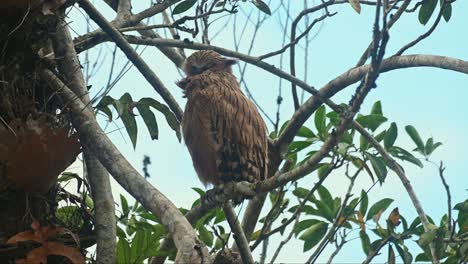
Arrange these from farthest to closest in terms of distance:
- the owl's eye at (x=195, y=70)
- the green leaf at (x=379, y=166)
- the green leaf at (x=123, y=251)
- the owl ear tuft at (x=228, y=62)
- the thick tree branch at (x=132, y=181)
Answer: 1. the owl ear tuft at (x=228, y=62)
2. the owl's eye at (x=195, y=70)
3. the green leaf at (x=379, y=166)
4. the green leaf at (x=123, y=251)
5. the thick tree branch at (x=132, y=181)

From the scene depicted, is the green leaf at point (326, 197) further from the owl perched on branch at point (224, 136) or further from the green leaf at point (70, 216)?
the green leaf at point (70, 216)

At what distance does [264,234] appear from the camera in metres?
4.42

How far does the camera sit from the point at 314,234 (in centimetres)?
483

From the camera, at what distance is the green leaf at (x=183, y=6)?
14.8 feet

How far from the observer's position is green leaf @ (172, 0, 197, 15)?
4520 mm

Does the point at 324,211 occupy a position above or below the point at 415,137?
below

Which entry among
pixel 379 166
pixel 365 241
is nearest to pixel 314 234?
pixel 365 241

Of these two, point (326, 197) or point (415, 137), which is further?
point (415, 137)

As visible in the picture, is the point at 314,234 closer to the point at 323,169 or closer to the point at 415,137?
the point at 323,169

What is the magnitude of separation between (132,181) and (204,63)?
246 cm

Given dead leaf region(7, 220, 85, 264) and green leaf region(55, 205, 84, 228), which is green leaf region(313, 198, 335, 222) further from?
dead leaf region(7, 220, 85, 264)

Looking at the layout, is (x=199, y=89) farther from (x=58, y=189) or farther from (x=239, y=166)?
(x=58, y=189)

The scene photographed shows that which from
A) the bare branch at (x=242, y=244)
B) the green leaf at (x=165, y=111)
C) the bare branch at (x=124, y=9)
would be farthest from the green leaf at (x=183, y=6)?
the bare branch at (x=242, y=244)

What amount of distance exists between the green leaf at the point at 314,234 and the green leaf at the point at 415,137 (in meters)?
0.81
